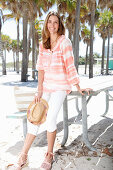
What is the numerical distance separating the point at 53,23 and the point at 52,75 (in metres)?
0.62

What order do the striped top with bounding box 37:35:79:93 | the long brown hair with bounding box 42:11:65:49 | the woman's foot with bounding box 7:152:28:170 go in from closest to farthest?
the woman's foot with bounding box 7:152:28:170
the striped top with bounding box 37:35:79:93
the long brown hair with bounding box 42:11:65:49

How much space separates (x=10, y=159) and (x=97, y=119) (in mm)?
2326

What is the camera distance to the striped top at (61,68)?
96.1 inches

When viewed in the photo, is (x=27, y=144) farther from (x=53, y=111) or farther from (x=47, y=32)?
(x=47, y=32)

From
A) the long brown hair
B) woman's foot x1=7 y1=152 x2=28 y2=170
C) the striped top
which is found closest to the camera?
woman's foot x1=7 y1=152 x2=28 y2=170

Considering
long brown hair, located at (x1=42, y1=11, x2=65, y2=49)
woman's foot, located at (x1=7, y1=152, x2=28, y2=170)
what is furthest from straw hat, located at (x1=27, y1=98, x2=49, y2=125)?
long brown hair, located at (x1=42, y1=11, x2=65, y2=49)

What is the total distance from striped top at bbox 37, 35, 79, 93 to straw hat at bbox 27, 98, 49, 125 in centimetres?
19

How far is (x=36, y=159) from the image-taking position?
8.77 feet

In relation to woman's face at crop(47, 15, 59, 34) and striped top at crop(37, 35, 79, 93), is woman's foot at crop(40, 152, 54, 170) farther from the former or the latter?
woman's face at crop(47, 15, 59, 34)

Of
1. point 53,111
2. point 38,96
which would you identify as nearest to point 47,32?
point 38,96

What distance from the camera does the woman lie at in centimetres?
236

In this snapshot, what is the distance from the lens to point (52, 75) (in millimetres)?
2477

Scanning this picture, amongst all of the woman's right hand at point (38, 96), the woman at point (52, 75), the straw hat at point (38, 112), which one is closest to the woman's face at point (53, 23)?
the woman at point (52, 75)

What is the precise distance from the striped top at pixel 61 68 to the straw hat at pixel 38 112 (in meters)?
0.19
